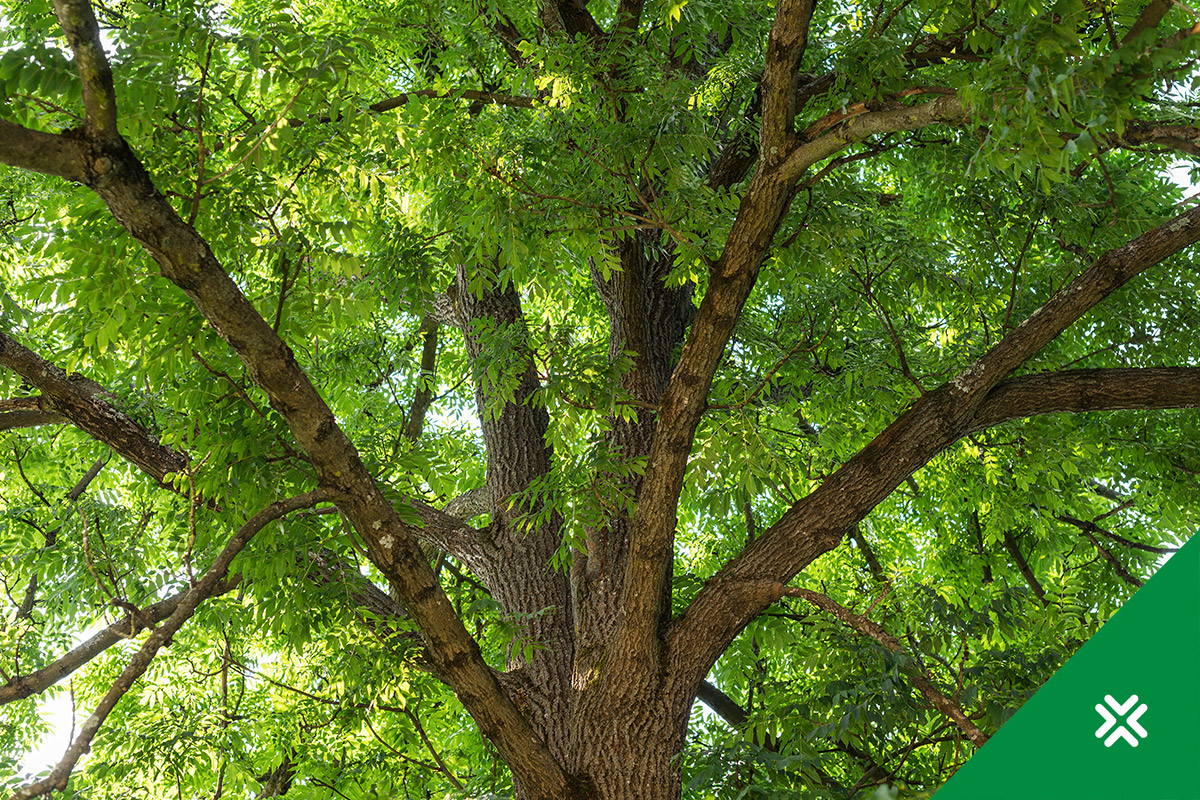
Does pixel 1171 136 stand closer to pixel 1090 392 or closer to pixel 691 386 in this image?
pixel 1090 392

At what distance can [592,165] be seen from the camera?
4504 mm

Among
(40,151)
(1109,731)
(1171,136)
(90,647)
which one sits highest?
(90,647)

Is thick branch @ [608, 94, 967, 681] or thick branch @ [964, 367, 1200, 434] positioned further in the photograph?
thick branch @ [964, 367, 1200, 434]

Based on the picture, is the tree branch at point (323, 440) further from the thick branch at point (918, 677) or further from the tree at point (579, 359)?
the thick branch at point (918, 677)

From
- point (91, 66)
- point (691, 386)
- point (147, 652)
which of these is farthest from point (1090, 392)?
point (91, 66)

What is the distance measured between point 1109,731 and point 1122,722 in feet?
0.20

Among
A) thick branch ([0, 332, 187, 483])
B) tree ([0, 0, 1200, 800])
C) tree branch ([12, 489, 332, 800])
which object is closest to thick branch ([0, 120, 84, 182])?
tree ([0, 0, 1200, 800])

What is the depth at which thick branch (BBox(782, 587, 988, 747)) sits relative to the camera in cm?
326

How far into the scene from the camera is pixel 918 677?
11.5 feet

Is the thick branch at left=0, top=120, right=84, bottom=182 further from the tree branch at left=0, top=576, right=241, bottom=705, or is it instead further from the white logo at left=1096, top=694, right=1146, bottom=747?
the white logo at left=1096, top=694, right=1146, bottom=747

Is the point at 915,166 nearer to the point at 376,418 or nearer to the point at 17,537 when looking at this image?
the point at 376,418

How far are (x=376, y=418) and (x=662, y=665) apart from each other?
3.99 metres

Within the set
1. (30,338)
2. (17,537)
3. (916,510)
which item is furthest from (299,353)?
(916,510)

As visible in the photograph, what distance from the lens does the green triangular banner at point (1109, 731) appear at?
299cm
